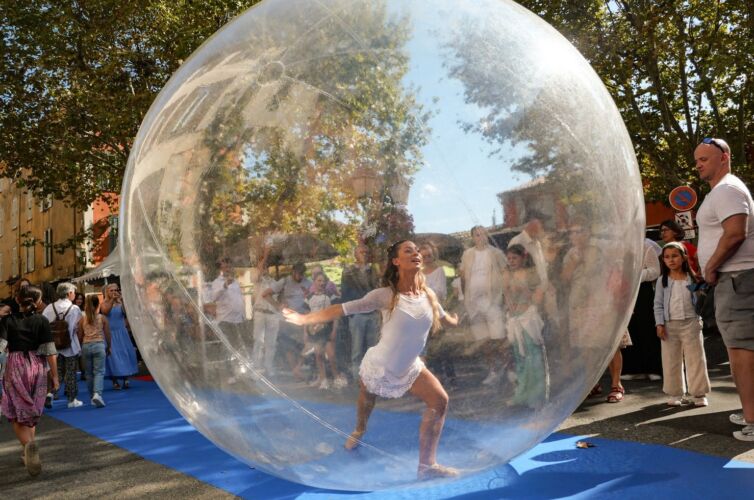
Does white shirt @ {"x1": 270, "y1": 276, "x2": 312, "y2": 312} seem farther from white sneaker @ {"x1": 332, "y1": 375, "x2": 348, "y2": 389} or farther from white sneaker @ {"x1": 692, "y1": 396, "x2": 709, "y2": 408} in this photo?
white sneaker @ {"x1": 692, "y1": 396, "x2": 709, "y2": 408}

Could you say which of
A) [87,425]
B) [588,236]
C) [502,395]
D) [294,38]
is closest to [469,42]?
[294,38]

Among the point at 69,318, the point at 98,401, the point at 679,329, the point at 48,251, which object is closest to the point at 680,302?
the point at 679,329

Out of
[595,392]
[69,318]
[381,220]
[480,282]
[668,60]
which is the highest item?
[668,60]

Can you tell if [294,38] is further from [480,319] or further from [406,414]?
[406,414]

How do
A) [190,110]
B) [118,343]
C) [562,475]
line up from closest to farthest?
1. [190,110]
2. [562,475]
3. [118,343]

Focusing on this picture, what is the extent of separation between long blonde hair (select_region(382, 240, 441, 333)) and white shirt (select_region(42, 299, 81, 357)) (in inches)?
315

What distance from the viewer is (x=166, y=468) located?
5.11m

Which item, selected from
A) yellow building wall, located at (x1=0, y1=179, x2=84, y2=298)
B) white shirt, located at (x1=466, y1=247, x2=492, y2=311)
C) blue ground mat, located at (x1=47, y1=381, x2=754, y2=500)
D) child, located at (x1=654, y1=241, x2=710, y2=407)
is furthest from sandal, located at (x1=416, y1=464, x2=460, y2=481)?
yellow building wall, located at (x1=0, y1=179, x2=84, y2=298)

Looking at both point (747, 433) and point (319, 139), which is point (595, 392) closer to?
point (747, 433)

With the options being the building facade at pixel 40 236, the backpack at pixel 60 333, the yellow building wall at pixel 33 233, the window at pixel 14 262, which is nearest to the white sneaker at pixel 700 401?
the backpack at pixel 60 333

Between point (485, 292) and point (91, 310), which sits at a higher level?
point (485, 292)

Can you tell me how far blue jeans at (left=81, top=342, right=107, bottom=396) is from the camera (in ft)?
29.8

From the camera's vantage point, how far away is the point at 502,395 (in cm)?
222

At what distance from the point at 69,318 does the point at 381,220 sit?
8462mm
